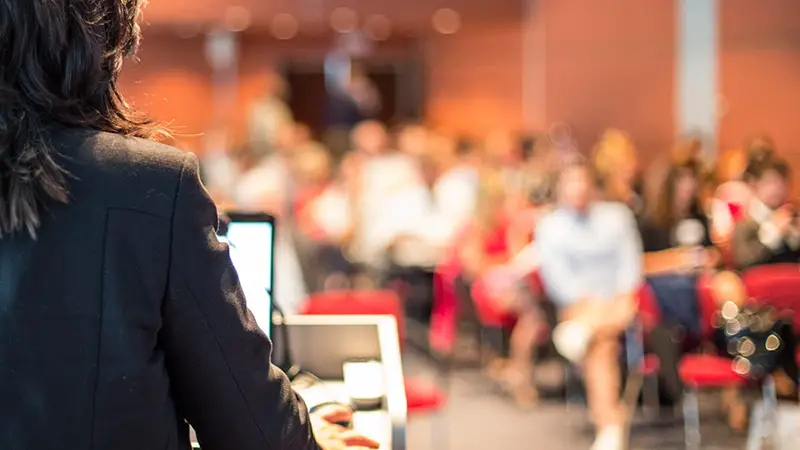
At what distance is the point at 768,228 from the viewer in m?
6.13

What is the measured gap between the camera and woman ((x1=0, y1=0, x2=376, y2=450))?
4.44ft

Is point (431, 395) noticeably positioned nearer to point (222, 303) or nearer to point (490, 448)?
point (490, 448)

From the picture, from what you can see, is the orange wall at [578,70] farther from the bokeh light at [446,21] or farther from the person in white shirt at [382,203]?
the person in white shirt at [382,203]

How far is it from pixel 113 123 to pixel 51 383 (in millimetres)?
368

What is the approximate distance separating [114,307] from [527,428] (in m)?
5.14

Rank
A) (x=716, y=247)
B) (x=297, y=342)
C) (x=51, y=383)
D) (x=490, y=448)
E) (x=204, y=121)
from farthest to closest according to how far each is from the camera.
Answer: (x=204, y=121)
(x=716, y=247)
(x=490, y=448)
(x=297, y=342)
(x=51, y=383)

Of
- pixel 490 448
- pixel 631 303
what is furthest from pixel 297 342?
pixel 631 303

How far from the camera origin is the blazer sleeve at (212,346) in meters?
1.40

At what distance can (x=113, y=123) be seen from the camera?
4.80ft

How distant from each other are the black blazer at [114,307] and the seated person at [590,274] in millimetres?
4556

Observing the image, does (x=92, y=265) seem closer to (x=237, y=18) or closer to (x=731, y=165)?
(x=731, y=165)

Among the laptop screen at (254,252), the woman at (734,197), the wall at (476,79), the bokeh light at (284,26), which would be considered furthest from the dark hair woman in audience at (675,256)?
the bokeh light at (284,26)

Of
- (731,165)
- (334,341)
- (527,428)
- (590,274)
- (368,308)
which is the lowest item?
(527,428)

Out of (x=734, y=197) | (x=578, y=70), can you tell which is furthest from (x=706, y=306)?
(x=578, y=70)
